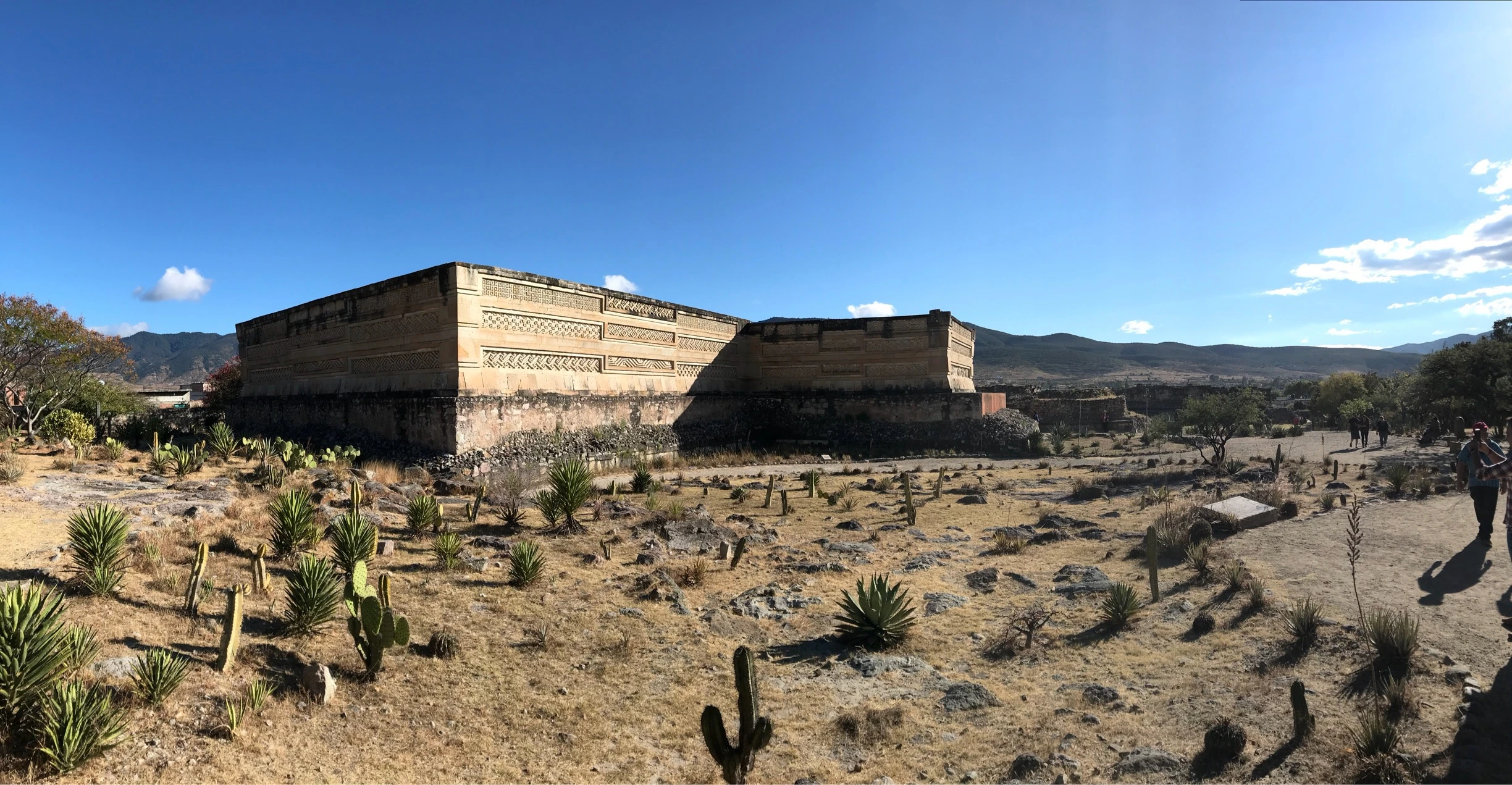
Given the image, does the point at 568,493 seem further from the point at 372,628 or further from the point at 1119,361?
the point at 1119,361

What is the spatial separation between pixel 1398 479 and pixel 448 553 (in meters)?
17.1

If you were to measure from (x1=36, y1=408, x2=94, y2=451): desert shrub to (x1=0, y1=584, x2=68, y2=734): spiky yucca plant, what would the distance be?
12925mm

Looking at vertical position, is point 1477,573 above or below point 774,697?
above

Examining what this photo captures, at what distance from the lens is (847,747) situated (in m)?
4.97

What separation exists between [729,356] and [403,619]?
72.0 ft

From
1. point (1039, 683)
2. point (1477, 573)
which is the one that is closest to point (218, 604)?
point (1039, 683)

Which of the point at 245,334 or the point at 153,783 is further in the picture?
the point at 245,334

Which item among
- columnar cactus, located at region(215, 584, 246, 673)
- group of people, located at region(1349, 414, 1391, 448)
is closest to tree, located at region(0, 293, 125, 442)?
columnar cactus, located at region(215, 584, 246, 673)

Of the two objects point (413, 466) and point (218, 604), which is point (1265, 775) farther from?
point (413, 466)

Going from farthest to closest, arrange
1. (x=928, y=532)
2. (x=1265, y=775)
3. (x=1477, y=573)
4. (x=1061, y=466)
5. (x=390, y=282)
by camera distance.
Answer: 1. (x=1061, y=466)
2. (x=390, y=282)
3. (x=928, y=532)
4. (x=1477, y=573)
5. (x=1265, y=775)

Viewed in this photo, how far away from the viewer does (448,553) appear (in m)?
7.98

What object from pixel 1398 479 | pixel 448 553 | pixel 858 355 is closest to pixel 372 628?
pixel 448 553

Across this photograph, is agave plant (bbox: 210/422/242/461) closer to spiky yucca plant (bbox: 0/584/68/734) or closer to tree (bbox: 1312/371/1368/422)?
spiky yucca plant (bbox: 0/584/68/734)

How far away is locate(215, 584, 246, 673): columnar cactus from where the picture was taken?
4.86 metres
